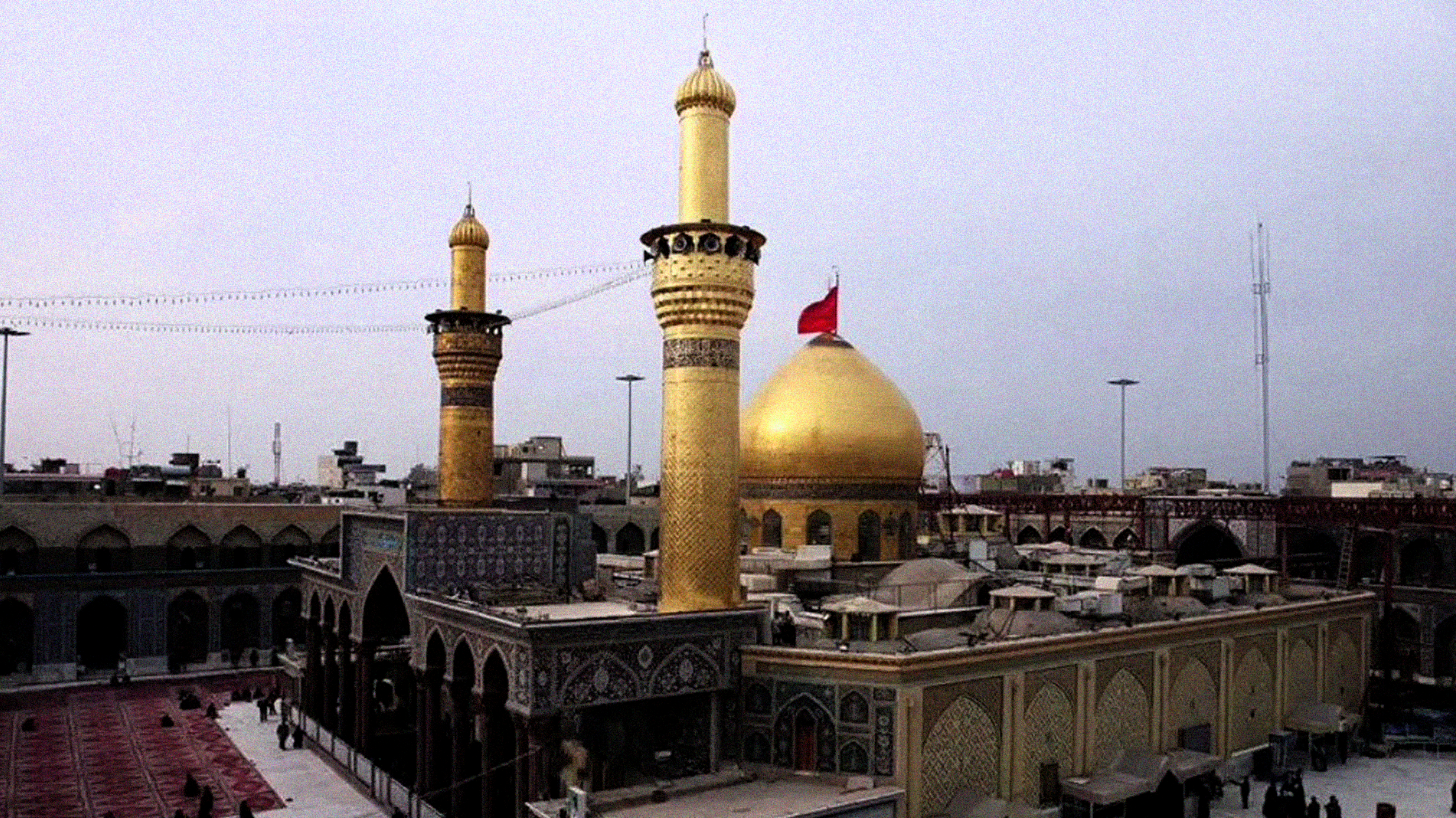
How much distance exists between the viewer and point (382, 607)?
2292cm

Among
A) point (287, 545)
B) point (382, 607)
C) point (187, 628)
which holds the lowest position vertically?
point (187, 628)

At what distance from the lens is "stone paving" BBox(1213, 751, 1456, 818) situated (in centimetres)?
2045

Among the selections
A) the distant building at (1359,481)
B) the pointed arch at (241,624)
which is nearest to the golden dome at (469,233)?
the pointed arch at (241,624)

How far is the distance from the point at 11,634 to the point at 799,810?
2950cm

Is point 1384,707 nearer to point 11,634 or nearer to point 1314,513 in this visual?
point 1314,513

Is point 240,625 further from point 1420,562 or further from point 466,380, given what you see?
point 1420,562

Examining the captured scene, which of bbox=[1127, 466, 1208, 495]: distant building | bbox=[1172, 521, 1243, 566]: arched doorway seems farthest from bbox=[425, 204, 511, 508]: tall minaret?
bbox=[1127, 466, 1208, 495]: distant building

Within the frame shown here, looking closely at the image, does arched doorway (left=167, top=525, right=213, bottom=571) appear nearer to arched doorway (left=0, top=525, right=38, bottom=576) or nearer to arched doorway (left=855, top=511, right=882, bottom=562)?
arched doorway (left=0, top=525, right=38, bottom=576)

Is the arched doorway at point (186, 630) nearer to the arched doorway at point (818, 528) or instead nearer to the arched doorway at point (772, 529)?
the arched doorway at point (772, 529)

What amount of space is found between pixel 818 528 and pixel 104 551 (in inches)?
906

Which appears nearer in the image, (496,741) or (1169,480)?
(496,741)

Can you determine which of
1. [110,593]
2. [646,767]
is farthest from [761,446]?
[110,593]

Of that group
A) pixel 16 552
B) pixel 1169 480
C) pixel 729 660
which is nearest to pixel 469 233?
pixel 729 660

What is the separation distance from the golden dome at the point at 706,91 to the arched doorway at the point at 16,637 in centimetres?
2740
